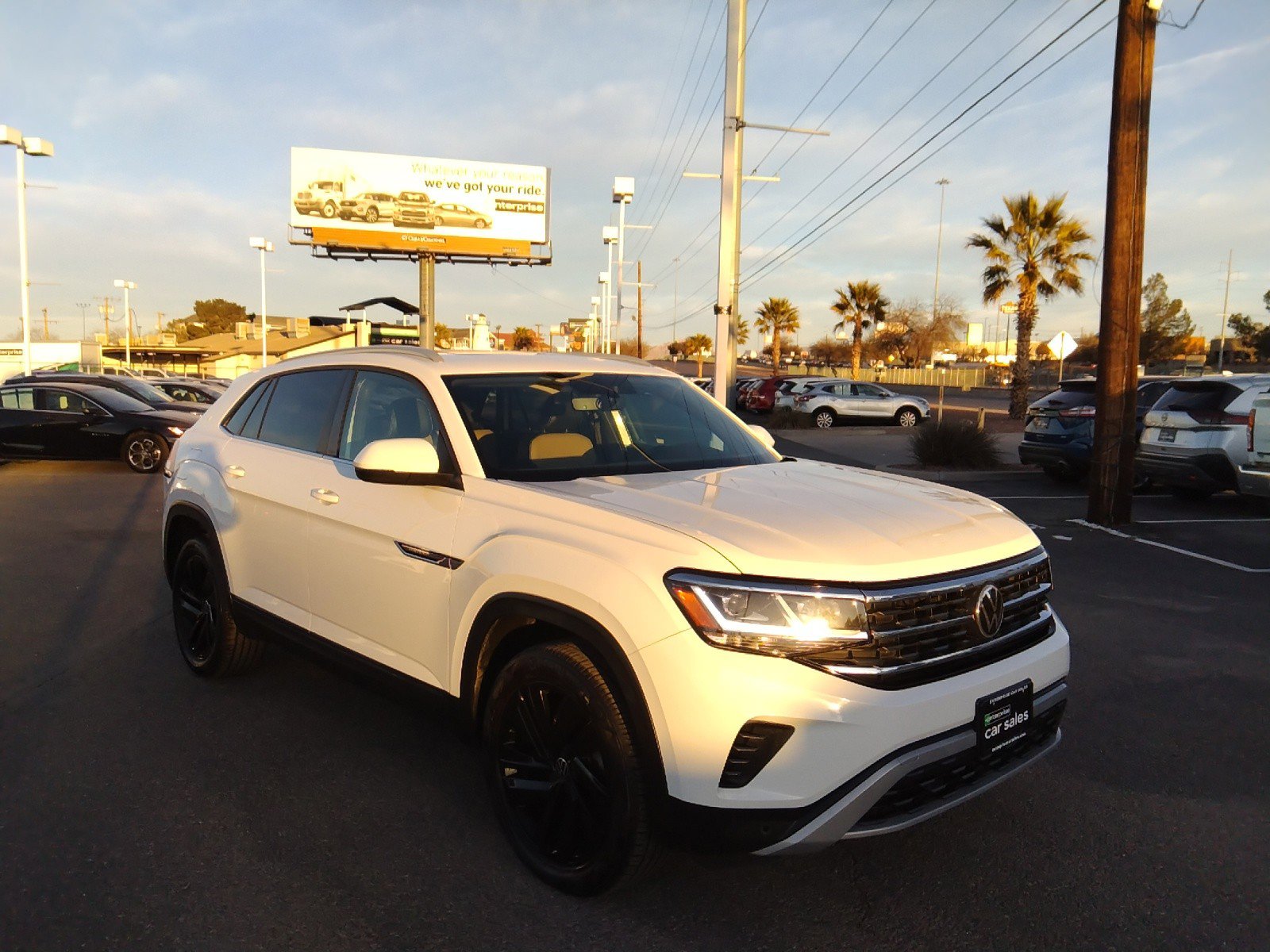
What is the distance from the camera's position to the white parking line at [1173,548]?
327 inches

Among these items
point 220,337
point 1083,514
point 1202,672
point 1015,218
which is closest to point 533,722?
point 1202,672

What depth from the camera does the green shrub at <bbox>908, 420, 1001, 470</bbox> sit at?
54.1ft

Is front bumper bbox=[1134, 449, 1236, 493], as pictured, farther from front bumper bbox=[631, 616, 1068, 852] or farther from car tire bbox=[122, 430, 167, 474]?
car tire bbox=[122, 430, 167, 474]

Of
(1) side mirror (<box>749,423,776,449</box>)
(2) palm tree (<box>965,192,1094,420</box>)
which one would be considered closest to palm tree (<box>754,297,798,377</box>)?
(2) palm tree (<box>965,192,1094,420</box>)

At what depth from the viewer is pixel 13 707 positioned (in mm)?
4703

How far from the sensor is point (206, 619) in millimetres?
5055

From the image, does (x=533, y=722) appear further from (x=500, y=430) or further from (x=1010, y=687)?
(x=1010, y=687)

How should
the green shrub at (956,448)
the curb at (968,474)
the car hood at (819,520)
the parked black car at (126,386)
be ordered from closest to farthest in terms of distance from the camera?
the car hood at (819,520), the curb at (968,474), the green shrub at (956,448), the parked black car at (126,386)

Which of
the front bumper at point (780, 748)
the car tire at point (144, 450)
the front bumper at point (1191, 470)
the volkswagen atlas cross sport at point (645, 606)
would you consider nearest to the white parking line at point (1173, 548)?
the front bumper at point (1191, 470)

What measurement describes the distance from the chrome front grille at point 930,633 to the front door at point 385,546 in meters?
1.50

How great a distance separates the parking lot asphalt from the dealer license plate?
553 mm

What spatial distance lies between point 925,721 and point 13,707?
176 inches

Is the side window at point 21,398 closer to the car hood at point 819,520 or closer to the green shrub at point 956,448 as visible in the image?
the green shrub at point 956,448

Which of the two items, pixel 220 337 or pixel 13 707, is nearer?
pixel 13 707
